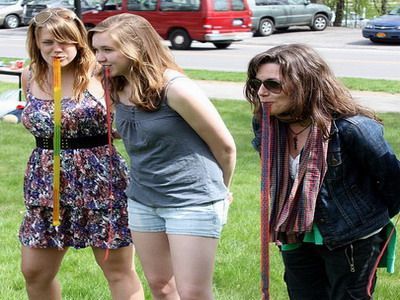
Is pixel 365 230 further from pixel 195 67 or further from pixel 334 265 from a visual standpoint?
pixel 195 67

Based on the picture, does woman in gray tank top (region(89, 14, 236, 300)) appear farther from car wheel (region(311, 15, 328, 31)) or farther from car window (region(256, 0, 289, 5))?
car wheel (region(311, 15, 328, 31))

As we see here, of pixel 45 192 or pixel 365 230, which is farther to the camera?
pixel 45 192

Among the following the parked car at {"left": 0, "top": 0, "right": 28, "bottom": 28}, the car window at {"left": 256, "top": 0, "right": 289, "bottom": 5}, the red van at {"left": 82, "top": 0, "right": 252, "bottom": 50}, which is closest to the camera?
the red van at {"left": 82, "top": 0, "right": 252, "bottom": 50}

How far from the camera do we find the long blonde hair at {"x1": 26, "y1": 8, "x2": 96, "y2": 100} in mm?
3824

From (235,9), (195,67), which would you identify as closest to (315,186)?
(195,67)

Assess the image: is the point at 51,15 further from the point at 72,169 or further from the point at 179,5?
the point at 179,5

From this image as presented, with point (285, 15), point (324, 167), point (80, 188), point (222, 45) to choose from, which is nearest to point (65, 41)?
point (80, 188)

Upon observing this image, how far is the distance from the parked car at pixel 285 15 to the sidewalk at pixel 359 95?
43.5ft

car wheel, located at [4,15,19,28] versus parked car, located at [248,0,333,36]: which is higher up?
parked car, located at [248,0,333,36]

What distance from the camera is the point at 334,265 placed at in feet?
10.5

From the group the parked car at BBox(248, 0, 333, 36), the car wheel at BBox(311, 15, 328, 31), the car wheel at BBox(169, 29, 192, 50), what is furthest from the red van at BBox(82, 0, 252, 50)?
the car wheel at BBox(311, 15, 328, 31)

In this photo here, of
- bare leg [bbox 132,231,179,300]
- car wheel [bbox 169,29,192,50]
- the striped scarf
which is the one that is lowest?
car wheel [bbox 169,29,192,50]

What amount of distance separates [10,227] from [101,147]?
8.45 feet

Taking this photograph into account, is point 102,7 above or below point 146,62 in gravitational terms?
below
